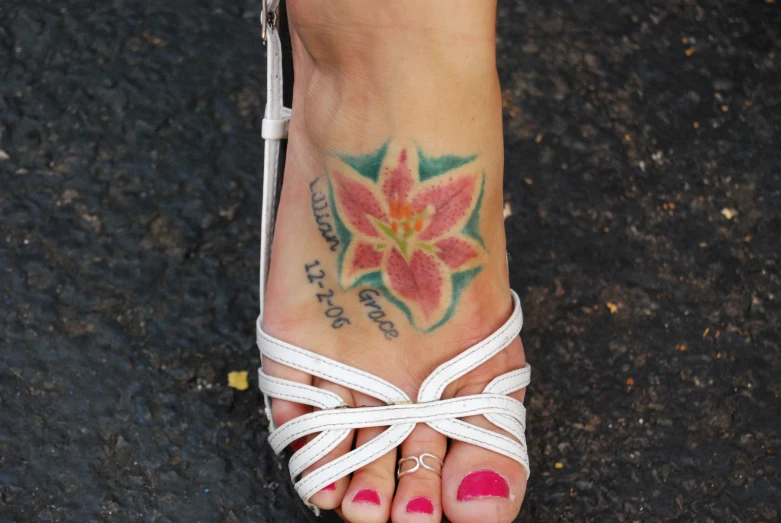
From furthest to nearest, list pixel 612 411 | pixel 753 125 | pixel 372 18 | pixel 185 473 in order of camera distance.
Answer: pixel 753 125 → pixel 612 411 → pixel 185 473 → pixel 372 18

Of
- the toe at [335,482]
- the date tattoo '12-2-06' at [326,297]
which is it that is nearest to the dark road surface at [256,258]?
the toe at [335,482]

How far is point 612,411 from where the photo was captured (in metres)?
1.54

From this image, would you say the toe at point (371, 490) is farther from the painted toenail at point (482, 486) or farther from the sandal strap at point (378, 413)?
the painted toenail at point (482, 486)

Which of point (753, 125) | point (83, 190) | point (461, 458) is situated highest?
point (753, 125)

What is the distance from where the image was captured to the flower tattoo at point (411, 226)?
123 cm

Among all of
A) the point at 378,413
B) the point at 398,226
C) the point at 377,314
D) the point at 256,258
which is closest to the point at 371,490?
the point at 378,413

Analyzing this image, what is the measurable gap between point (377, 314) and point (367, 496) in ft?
1.04

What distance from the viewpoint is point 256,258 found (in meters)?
1.59

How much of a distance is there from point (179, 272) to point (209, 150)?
0.98ft

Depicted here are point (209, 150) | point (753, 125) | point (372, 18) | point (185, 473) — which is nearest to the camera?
point (372, 18)

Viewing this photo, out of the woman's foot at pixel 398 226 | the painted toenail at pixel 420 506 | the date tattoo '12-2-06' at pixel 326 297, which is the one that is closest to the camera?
the woman's foot at pixel 398 226

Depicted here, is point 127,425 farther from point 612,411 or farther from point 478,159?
point 612,411

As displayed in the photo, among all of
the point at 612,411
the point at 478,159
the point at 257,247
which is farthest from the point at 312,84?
the point at 612,411

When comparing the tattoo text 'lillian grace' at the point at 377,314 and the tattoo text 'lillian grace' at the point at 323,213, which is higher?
the tattoo text 'lillian grace' at the point at 323,213
